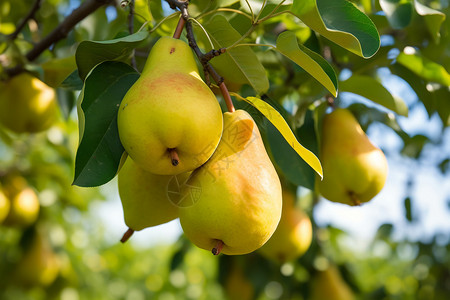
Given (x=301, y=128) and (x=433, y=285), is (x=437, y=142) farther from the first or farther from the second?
(x=301, y=128)

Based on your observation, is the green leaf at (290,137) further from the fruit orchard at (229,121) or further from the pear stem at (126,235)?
the pear stem at (126,235)

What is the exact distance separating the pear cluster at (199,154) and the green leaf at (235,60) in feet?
0.55

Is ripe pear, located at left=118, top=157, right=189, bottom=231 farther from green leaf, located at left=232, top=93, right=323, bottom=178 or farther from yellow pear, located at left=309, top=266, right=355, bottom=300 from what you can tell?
yellow pear, located at left=309, top=266, right=355, bottom=300

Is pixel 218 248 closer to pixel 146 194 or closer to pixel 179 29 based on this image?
pixel 146 194

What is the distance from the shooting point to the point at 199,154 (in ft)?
2.82

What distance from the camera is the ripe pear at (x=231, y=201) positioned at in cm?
83

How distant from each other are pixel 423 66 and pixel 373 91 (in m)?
0.19

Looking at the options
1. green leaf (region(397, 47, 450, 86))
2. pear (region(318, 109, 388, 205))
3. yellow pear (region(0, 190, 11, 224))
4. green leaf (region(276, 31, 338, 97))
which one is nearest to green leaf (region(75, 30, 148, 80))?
green leaf (region(276, 31, 338, 97))

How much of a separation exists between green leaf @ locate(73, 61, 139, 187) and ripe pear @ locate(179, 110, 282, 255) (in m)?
0.15

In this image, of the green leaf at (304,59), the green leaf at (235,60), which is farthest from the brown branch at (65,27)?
the green leaf at (304,59)

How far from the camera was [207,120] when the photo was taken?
0.82 metres

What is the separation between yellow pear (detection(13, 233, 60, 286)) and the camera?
2.90 metres

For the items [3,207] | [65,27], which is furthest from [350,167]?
[3,207]

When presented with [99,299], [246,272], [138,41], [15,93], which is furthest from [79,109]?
[99,299]
